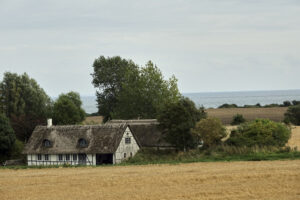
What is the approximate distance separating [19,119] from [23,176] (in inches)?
1314

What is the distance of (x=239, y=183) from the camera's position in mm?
28812

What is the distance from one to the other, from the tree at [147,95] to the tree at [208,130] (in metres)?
24.1

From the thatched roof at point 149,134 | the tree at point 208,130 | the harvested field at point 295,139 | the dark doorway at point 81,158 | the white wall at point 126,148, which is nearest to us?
the tree at point 208,130

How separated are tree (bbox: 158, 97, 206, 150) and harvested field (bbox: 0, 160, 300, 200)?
1636cm

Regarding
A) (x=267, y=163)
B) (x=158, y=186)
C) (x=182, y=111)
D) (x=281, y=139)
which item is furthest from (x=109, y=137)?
(x=158, y=186)

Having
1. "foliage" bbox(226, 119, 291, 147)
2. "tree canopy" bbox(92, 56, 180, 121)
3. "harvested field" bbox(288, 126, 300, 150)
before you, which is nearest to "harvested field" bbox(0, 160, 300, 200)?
"foliage" bbox(226, 119, 291, 147)

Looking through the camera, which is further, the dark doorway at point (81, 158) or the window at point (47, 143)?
the window at point (47, 143)

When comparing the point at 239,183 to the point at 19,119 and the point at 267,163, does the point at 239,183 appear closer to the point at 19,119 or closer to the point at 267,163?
the point at 267,163

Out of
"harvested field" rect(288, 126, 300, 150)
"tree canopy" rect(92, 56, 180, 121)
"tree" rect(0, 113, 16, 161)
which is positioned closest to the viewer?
"harvested field" rect(288, 126, 300, 150)

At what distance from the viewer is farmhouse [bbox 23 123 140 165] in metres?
53.6

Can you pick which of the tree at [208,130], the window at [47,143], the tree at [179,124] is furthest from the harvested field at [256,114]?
the window at [47,143]

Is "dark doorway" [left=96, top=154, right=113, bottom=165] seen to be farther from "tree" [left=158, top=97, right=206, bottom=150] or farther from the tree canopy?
the tree canopy

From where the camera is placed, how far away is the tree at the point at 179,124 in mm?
54250

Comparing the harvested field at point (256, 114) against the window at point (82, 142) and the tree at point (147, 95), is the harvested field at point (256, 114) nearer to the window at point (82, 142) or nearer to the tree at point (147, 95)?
the tree at point (147, 95)
